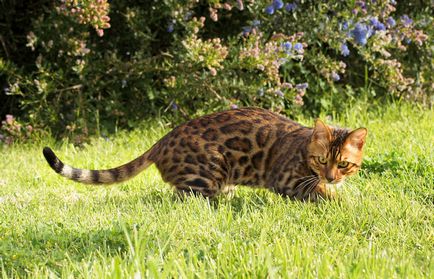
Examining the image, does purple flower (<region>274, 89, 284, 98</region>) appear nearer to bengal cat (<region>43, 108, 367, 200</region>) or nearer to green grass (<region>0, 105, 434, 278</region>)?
green grass (<region>0, 105, 434, 278</region>)

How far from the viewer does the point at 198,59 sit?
8.05m

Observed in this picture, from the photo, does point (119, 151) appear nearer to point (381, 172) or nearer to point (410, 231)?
point (381, 172)

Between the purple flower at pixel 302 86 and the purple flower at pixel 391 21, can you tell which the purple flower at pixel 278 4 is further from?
the purple flower at pixel 391 21

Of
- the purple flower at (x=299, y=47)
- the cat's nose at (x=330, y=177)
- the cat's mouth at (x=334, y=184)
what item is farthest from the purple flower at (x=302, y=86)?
the cat's nose at (x=330, y=177)

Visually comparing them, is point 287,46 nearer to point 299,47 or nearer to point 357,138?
point 299,47

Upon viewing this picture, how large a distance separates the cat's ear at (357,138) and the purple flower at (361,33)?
3.16 meters

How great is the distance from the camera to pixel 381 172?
6.24 metres

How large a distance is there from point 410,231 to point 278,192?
130 centimetres

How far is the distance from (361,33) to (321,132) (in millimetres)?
3254

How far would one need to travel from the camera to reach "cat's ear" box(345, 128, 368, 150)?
18.0ft

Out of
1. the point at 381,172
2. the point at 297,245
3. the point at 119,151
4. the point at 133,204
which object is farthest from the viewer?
the point at 119,151

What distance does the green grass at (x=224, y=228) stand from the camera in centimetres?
388

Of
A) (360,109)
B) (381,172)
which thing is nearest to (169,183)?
(381,172)

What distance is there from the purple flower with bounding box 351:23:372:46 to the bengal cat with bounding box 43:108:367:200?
2740 millimetres
